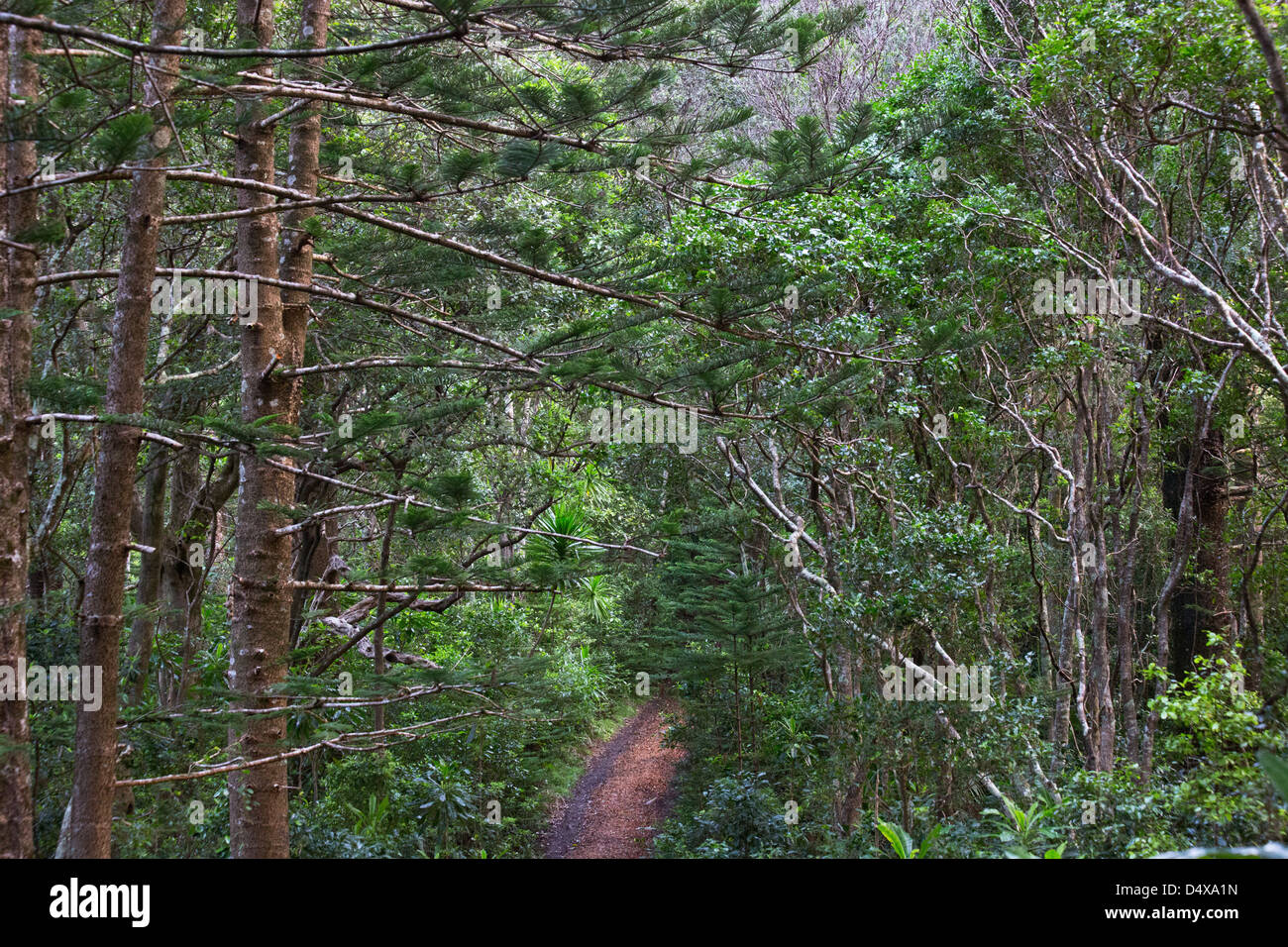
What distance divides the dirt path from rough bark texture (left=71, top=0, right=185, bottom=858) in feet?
22.7

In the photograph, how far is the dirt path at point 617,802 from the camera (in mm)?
9594

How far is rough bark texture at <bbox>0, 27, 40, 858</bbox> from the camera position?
111 inches

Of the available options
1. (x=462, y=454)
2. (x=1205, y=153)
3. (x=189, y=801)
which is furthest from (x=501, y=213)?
(x=1205, y=153)

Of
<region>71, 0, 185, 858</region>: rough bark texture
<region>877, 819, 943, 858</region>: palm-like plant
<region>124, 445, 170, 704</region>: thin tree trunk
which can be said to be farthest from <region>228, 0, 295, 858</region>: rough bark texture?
<region>877, 819, 943, 858</region>: palm-like plant

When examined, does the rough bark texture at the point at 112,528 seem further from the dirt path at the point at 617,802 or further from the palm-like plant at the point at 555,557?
the dirt path at the point at 617,802

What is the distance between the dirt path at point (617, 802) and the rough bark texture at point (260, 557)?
19.6 feet

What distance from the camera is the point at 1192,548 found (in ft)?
27.7

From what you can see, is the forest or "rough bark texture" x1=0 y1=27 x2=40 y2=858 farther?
the forest

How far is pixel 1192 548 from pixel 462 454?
7.07 metres

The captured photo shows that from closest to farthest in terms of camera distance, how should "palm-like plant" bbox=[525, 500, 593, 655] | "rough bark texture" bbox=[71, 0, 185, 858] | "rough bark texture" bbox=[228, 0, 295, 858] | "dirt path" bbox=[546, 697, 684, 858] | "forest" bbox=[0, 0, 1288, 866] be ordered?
"rough bark texture" bbox=[71, 0, 185, 858] < "forest" bbox=[0, 0, 1288, 866] < "palm-like plant" bbox=[525, 500, 593, 655] < "rough bark texture" bbox=[228, 0, 295, 858] < "dirt path" bbox=[546, 697, 684, 858]

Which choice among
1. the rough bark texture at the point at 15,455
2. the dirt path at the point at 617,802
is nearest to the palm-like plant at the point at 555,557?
the rough bark texture at the point at 15,455

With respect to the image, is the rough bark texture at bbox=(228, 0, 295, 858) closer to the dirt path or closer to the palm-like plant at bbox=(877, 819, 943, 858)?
the palm-like plant at bbox=(877, 819, 943, 858)

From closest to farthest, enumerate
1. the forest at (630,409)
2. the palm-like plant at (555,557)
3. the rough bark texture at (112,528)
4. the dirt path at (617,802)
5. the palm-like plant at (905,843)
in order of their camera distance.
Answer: the rough bark texture at (112,528), the forest at (630,409), the palm-like plant at (555,557), the palm-like plant at (905,843), the dirt path at (617,802)
